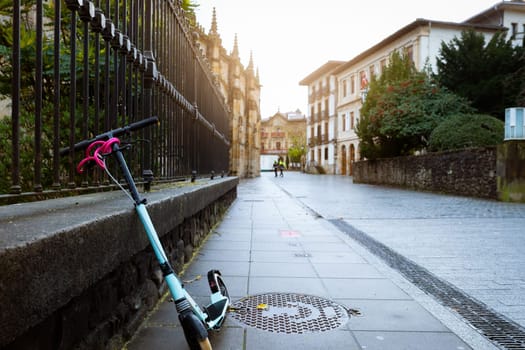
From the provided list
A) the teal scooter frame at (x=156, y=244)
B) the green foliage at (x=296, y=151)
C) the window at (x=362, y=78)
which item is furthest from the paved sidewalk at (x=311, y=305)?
the green foliage at (x=296, y=151)

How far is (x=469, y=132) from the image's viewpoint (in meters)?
15.7

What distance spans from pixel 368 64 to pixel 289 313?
3956 cm

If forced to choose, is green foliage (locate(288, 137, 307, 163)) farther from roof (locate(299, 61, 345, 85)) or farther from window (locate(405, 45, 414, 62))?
window (locate(405, 45, 414, 62))

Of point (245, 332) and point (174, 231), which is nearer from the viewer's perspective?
point (245, 332)

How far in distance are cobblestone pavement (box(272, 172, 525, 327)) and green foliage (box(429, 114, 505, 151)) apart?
4.86m

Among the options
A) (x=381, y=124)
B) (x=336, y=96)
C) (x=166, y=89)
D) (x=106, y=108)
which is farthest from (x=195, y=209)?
(x=336, y=96)

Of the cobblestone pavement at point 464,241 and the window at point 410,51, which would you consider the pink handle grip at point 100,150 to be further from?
the window at point 410,51

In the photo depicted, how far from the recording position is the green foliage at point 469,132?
1542 centimetres

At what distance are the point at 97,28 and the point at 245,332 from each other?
2.15 metres

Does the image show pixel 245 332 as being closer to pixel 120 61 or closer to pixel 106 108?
pixel 106 108

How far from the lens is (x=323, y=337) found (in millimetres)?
2732

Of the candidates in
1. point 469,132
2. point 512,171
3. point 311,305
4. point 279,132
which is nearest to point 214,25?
point 469,132

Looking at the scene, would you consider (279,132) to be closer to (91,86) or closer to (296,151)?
(296,151)

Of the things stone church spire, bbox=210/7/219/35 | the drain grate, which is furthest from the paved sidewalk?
stone church spire, bbox=210/7/219/35
